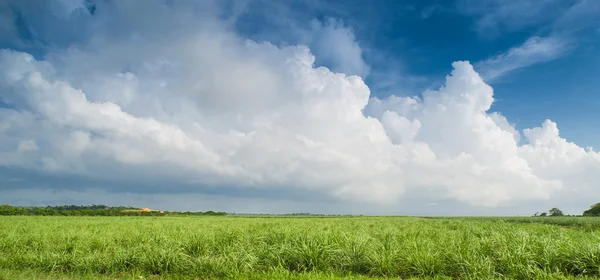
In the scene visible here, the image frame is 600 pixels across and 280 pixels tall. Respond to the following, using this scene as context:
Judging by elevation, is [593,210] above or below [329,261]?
above

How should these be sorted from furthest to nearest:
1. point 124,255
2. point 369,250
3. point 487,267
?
1. point 124,255
2. point 369,250
3. point 487,267

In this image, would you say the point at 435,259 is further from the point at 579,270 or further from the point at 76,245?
the point at 76,245

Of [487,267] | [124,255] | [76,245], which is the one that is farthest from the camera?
[76,245]

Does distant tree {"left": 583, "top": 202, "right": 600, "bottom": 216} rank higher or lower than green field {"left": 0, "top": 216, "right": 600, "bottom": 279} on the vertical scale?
higher

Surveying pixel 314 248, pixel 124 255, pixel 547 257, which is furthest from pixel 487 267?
pixel 124 255

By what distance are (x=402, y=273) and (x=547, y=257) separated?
3.44 m

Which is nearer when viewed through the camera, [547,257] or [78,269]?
[547,257]

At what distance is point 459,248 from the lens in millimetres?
8414

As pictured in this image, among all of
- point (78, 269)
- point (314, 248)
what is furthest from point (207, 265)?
point (78, 269)

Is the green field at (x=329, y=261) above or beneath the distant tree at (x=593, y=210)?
beneath

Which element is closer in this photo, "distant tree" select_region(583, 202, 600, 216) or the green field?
the green field

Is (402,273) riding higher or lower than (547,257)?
lower

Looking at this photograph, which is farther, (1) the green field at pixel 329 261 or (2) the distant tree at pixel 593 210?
(2) the distant tree at pixel 593 210

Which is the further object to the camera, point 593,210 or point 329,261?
point 593,210
